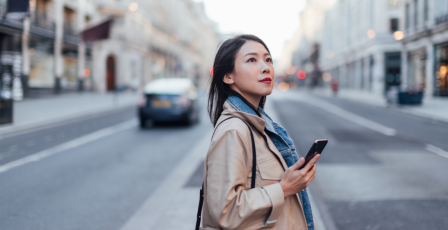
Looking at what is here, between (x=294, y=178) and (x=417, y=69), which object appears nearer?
(x=294, y=178)

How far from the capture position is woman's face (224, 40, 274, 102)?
163cm

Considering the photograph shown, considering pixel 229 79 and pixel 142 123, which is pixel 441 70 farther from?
pixel 229 79

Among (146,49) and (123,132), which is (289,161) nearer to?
(123,132)

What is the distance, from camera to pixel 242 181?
144 centimetres

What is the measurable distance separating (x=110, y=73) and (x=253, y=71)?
3954 centimetres

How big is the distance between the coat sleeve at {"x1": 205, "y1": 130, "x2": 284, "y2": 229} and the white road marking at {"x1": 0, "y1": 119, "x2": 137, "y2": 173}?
19.8 feet

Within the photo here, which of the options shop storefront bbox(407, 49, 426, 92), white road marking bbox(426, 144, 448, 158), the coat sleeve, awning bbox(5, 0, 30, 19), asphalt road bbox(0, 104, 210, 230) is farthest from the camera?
shop storefront bbox(407, 49, 426, 92)

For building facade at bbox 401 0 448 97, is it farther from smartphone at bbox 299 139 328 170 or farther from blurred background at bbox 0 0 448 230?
smartphone at bbox 299 139 328 170

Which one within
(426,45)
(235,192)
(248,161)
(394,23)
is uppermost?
(394,23)

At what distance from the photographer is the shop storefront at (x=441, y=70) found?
87.0ft

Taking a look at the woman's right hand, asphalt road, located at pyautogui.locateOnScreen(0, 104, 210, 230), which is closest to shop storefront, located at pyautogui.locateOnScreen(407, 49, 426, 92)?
asphalt road, located at pyautogui.locateOnScreen(0, 104, 210, 230)

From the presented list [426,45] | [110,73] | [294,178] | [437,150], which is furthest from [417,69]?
[294,178]

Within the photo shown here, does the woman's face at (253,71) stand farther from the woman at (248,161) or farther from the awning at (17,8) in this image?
the awning at (17,8)

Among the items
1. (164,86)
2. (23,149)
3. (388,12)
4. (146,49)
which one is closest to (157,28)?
(146,49)
